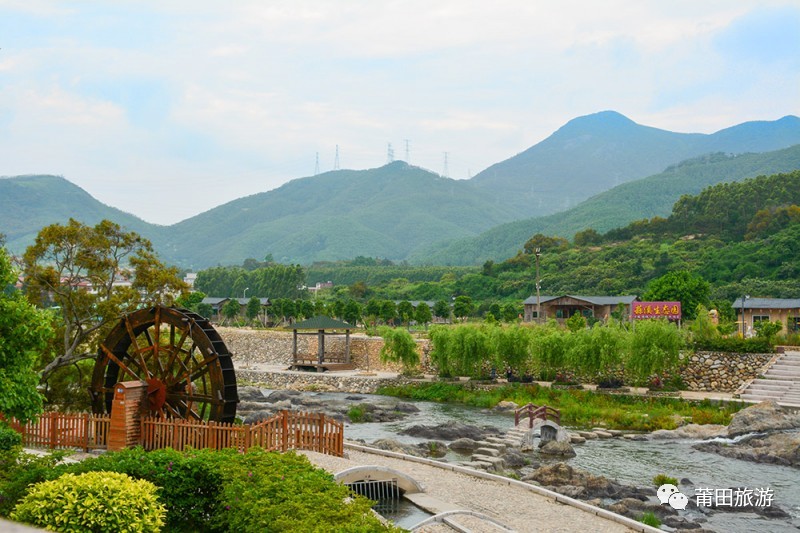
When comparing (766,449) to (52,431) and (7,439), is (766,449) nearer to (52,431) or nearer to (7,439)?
(52,431)

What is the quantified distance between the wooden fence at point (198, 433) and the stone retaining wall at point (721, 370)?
87.4 feet

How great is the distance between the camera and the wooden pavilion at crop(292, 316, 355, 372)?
53.4 metres

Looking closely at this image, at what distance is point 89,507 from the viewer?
934 cm

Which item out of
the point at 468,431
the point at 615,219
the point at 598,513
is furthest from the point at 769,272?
the point at 615,219

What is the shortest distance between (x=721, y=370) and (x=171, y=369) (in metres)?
30.2

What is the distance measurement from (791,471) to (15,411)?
21.4 metres

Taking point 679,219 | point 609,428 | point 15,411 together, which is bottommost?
point 609,428

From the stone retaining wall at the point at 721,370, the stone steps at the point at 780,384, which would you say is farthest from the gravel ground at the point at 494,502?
the stone retaining wall at the point at 721,370

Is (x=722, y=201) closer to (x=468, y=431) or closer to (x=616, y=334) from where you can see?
(x=616, y=334)

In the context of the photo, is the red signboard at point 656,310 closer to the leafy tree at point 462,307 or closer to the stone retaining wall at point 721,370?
the stone retaining wall at point 721,370

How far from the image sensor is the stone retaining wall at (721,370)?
3944 centimetres

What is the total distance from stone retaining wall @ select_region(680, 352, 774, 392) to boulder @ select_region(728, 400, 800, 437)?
30.6ft

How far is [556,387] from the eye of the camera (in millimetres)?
40531

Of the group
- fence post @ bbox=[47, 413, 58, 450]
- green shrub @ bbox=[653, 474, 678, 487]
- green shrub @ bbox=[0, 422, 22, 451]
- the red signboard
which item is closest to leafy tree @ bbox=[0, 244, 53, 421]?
green shrub @ bbox=[0, 422, 22, 451]
